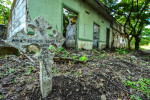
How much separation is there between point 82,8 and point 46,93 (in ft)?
20.2

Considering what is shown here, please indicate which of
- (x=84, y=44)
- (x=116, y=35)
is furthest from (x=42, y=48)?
(x=116, y=35)

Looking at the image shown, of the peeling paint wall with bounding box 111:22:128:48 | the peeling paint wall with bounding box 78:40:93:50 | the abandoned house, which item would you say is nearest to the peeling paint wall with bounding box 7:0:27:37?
the abandoned house

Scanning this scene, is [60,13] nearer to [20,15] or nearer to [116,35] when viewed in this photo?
[20,15]

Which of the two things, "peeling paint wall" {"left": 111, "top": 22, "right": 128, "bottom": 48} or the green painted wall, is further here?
"peeling paint wall" {"left": 111, "top": 22, "right": 128, "bottom": 48}

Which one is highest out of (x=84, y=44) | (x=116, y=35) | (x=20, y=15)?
(x=116, y=35)

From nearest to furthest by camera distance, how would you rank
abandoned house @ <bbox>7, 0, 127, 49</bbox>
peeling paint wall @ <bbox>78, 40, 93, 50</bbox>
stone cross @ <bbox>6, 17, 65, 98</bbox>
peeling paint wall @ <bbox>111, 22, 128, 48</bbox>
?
stone cross @ <bbox>6, 17, 65, 98</bbox> < abandoned house @ <bbox>7, 0, 127, 49</bbox> < peeling paint wall @ <bbox>78, 40, 93, 50</bbox> < peeling paint wall @ <bbox>111, 22, 128, 48</bbox>

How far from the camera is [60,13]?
15.1 ft

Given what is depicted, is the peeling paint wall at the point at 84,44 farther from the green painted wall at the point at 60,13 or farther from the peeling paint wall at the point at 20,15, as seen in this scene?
the peeling paint wall at the point at 20,15

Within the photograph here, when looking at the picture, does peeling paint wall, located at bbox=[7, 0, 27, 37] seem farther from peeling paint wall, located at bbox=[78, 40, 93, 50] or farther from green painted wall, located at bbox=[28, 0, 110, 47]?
peeling paint wall, located at bbox=[78, 40, 93, 50]

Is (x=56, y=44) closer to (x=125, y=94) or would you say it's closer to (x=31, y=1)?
(x=125, y=94)

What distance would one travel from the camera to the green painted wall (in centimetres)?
366

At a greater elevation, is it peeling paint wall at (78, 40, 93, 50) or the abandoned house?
the abandoned house

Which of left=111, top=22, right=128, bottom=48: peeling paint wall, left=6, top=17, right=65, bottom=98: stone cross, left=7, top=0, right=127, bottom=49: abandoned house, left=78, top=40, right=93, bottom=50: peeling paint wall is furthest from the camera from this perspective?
left=111, top=22, right=128, bottom=48: peeling paint wall

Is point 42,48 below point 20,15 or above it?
below
